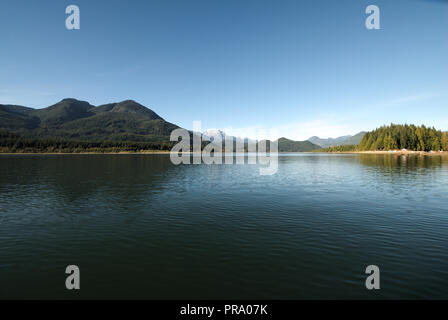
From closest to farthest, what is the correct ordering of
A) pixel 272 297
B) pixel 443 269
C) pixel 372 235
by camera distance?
pixel 272 297 → pixel 443 269 → pixel 372 235

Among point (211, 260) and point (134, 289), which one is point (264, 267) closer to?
point (211, 260)

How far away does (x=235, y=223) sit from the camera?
2308 cm

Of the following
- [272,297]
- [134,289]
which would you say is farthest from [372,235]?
[134,289]

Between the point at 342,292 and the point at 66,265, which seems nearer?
the point at 342,292

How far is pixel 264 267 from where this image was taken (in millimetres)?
14117

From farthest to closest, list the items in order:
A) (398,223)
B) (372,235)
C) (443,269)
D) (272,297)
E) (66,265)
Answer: (398,223), (372,235), (66,265), (443,269), (272,297)

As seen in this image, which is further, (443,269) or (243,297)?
(443,269)

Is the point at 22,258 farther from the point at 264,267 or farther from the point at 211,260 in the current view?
the point at 264,267

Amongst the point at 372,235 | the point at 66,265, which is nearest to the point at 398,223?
→ the point at 372,235
